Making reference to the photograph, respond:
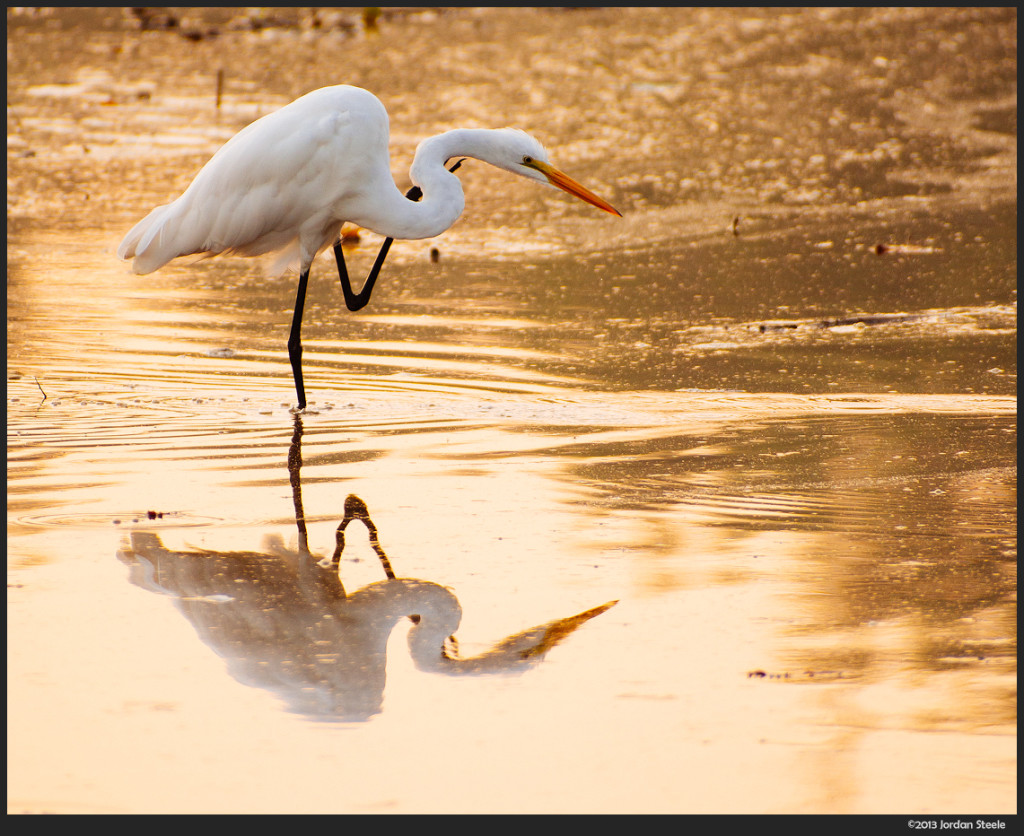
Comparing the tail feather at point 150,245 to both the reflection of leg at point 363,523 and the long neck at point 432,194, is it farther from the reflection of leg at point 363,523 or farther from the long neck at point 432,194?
the reflection of leg at point 363,523

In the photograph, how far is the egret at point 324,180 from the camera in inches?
231

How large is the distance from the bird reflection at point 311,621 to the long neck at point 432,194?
2063 mm

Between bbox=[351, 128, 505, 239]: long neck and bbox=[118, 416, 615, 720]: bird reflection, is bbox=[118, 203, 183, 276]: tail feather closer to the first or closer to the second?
bbox=[351, 128, 505, 239]: long neck

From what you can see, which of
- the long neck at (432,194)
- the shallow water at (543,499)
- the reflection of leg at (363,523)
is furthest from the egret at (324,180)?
the reflection of leg at (363,523)

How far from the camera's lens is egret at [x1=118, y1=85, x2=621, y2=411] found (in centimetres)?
587

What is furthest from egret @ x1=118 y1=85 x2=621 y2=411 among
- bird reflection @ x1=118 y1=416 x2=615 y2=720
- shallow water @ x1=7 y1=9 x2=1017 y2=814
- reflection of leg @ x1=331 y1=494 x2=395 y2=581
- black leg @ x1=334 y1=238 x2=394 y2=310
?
bird reflection @ x1=118 y1=416 x2=615 y2=720

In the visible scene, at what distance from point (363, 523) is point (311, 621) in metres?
0.83

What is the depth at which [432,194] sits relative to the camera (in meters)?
5.91

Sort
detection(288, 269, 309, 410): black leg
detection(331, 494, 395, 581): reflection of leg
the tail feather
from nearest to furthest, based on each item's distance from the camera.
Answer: detection(331, 494, 395, 581): reflection of leg → detection(288, 269, 309, 410): black leg → the tail feather

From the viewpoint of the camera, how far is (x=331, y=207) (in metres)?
6.05

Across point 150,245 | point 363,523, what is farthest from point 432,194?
point 363,523

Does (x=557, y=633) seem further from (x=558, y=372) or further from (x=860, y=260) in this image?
(x=860, y=260)

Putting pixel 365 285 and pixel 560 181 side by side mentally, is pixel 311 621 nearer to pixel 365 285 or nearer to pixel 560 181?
pixel 560 181

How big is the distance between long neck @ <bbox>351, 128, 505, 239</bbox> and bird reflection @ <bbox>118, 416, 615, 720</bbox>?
206cm
